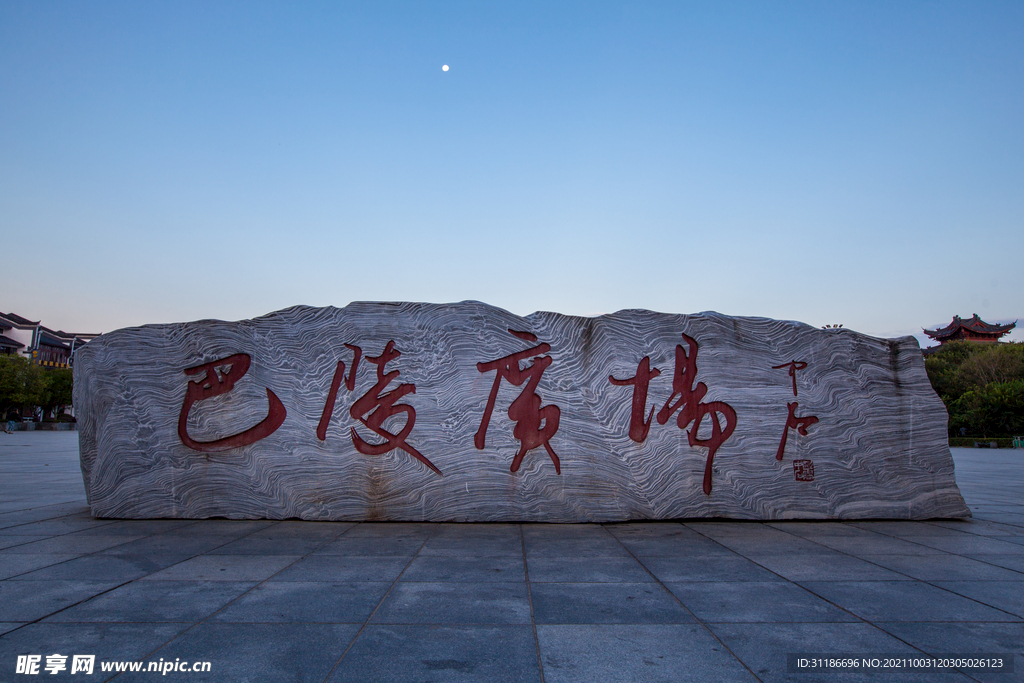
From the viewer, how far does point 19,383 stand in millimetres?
35125

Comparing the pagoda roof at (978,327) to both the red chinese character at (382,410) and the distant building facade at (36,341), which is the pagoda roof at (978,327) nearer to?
the red chinese character at (382,410)

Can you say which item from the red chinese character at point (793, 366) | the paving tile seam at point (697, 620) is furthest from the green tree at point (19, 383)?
the red chinese character at point (793, 366)

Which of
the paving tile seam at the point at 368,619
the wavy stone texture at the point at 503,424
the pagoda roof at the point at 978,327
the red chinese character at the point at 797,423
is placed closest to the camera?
the paving tile seam at the point at 368,619

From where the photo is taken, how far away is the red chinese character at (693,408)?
6.31 meters

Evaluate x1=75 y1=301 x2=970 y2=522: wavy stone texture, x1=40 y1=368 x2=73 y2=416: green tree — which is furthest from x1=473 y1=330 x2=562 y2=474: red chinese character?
x1=40 y1=368 x2=73 y2=416: green tree

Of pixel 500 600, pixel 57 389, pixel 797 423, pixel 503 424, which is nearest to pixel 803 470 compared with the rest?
pixel 797 423

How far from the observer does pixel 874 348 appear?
6.59m

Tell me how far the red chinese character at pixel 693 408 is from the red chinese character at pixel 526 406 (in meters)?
1.27

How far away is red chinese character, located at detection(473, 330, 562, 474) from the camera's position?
6.21m

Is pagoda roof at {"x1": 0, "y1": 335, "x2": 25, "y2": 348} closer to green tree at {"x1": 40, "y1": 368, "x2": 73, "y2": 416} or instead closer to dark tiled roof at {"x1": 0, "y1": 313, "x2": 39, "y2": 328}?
dark tiled roof at {"x1": 0, "y1": 313, "x2": 39, "y2": 328}

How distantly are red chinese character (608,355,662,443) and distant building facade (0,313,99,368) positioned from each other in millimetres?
54601

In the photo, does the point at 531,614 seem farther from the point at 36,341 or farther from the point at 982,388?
the point at 36,341

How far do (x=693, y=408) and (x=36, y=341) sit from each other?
61.4m

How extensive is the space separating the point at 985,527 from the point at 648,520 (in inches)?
136
